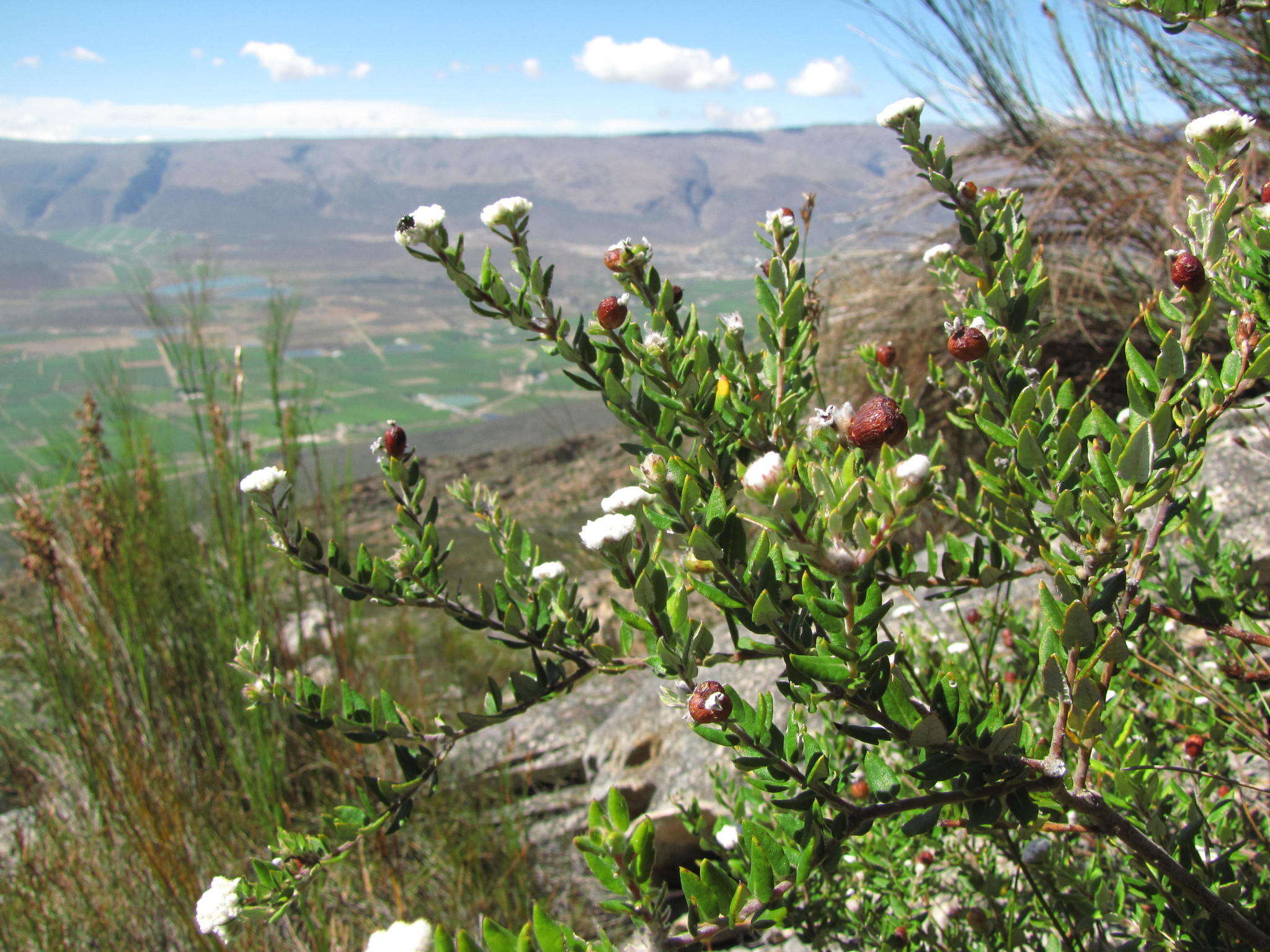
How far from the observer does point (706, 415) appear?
105 cm

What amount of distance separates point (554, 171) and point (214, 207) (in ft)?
148

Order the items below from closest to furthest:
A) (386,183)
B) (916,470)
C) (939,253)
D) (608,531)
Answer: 1. (916,470)
2. (608,531)
3. (939,253)
4. (386,183)

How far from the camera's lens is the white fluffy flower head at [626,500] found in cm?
82

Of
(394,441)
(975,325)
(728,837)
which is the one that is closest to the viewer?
(975,325)

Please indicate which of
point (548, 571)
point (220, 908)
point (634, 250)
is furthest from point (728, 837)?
point (634, 250)

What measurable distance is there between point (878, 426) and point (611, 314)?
1.51 ft

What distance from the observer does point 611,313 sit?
1.02 m

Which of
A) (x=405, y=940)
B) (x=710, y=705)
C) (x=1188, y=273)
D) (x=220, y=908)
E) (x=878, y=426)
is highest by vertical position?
(x=1188, y=273)

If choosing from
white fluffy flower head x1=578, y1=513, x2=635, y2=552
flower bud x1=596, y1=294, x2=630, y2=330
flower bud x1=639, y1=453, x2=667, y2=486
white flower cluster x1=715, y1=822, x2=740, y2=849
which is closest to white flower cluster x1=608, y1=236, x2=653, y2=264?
flower bud x1=596, y1=294, x2=630, y2=330

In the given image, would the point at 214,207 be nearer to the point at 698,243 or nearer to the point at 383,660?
the point at 698,243

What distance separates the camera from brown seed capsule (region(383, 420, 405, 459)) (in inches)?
46.4

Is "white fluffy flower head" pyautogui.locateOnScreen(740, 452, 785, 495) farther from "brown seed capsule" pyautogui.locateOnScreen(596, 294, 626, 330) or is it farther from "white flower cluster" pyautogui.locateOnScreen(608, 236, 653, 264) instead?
"white flower cluster" pyautogui.locateOnScreen(608, 236, 653, 264)

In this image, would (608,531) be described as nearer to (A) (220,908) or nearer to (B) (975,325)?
(B) (975,325)

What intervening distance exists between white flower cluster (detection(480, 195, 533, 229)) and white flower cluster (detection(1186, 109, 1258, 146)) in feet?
2.60
